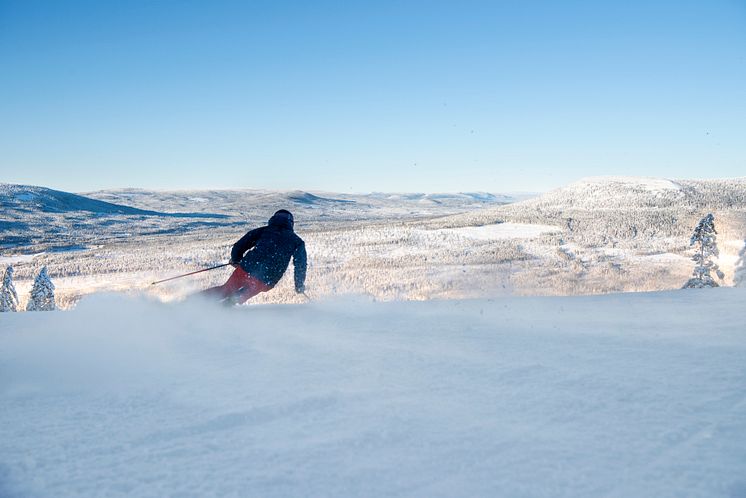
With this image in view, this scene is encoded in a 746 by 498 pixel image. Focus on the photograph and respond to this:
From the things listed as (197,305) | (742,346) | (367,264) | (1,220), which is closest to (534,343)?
(742,346)

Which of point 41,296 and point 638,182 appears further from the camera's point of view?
point 638,182

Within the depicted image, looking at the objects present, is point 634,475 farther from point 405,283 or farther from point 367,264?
point 367,264

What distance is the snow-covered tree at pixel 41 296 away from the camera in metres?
21.2

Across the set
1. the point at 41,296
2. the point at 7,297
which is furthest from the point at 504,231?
the point at 7,297

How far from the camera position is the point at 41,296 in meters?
21.8

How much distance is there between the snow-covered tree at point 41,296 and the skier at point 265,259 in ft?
55.7

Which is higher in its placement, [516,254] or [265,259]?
[265,259]

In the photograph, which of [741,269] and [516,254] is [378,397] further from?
[516,254]

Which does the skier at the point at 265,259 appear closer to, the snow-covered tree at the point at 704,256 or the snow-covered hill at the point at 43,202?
the snow-covered tree at the point at 704,256

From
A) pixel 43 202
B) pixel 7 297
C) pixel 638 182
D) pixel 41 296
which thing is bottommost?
pixel 7 297

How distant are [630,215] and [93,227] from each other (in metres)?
102

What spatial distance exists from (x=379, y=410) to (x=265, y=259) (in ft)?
18.9

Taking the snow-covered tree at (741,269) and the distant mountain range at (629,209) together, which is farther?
the distant mountain range at (629,209)

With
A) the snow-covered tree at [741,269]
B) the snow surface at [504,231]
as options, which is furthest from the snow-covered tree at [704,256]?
the snow surface at [504,231]
